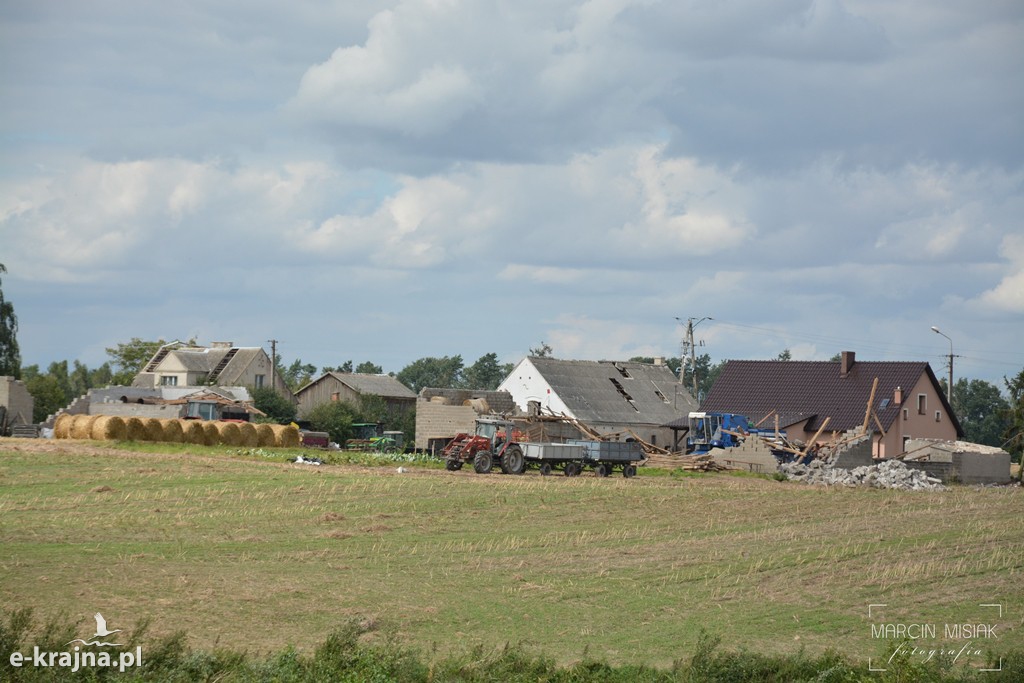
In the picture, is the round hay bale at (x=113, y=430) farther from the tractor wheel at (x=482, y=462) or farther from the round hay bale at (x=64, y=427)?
the tractor wheel at (x=482, y=462)

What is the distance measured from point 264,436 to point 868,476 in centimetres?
2804

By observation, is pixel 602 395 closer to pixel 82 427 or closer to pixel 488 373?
pixel 82 427

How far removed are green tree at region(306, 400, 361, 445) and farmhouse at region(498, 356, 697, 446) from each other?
10816mm

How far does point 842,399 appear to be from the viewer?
62.4 meters

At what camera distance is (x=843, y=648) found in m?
18.0

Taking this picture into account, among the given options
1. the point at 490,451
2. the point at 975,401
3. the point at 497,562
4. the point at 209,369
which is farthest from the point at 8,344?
the point at 975,401

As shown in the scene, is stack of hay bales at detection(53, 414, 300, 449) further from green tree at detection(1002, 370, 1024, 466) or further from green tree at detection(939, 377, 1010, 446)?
green tree at detection(939, 377, 1010, 446)

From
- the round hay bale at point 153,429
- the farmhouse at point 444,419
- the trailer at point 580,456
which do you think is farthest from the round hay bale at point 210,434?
the trailer at point 580,456

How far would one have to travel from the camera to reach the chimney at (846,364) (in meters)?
64.4

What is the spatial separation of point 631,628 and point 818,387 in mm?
47414

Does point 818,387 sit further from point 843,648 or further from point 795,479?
point 843,648

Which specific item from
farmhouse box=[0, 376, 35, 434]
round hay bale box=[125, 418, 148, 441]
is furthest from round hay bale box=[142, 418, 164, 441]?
farmhouse box=[0, 376, 35, 434]

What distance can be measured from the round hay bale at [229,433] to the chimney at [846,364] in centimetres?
3213

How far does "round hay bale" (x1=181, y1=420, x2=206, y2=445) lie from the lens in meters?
54.5
